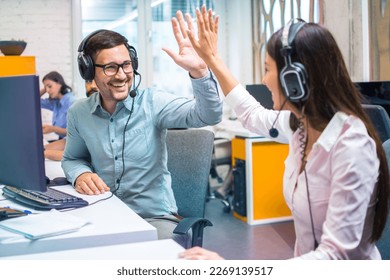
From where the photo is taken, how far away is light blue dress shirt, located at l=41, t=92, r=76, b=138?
3706 mm

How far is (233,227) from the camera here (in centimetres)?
298

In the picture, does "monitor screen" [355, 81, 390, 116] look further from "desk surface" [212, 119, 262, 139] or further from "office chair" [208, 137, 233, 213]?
"office chair" [208, 137, 233, 213]

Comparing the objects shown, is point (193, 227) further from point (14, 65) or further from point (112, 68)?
point (14, 65)

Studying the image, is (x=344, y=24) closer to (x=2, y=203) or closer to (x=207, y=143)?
(x=207, y=143)

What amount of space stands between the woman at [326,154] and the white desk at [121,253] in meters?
0.06

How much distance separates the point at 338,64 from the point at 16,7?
398 centimetres

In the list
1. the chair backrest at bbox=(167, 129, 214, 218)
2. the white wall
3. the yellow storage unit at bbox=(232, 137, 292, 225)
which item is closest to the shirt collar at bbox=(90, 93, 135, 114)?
the chair backrest at bbox=(167, 129, 214, 218)

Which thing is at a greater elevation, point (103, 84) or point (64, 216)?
point (103, 84)

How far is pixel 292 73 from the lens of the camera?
2.75 ft

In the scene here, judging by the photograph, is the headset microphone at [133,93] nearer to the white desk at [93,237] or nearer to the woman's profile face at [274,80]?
the white desk at [93,237]

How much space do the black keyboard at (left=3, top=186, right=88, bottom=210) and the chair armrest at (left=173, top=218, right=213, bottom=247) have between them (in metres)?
0.25

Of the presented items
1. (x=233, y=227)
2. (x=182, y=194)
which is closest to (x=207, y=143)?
(x=182, y=194)

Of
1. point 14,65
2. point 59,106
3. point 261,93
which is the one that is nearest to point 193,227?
point 14,65

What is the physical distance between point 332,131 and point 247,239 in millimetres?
1931
